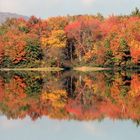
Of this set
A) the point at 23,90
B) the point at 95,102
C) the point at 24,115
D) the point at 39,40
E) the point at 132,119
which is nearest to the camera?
the point at 132,119

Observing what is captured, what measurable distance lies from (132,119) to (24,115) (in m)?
6.56

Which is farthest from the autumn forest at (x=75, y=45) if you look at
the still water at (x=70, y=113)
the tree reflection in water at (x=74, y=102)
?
the still water at (x=70, y=113)

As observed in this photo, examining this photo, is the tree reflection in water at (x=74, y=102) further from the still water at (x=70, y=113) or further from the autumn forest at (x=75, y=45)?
the autumn forest at (x=75, y=45)

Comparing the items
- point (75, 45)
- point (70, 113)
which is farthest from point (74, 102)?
point (75, 45)

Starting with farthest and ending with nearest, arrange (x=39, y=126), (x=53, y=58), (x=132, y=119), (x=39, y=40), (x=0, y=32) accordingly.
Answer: (x=0, y=32)
(x=39, y=40)
(x=53, y=58)
(x=132, y=119)
(x=39, y=126)

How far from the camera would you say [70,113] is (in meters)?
29.9

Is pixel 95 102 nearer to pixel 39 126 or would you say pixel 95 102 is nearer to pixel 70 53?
pixel 39 126

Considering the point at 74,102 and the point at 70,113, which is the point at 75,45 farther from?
the point at 70,113

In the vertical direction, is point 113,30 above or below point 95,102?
above

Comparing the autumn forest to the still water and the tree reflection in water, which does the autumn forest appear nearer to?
the tree reflection in water

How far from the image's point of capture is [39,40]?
292 feet

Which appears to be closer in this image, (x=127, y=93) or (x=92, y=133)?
(x=92, y=133)

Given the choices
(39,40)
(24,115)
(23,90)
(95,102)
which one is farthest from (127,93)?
(39,40)

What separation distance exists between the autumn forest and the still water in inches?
1407
